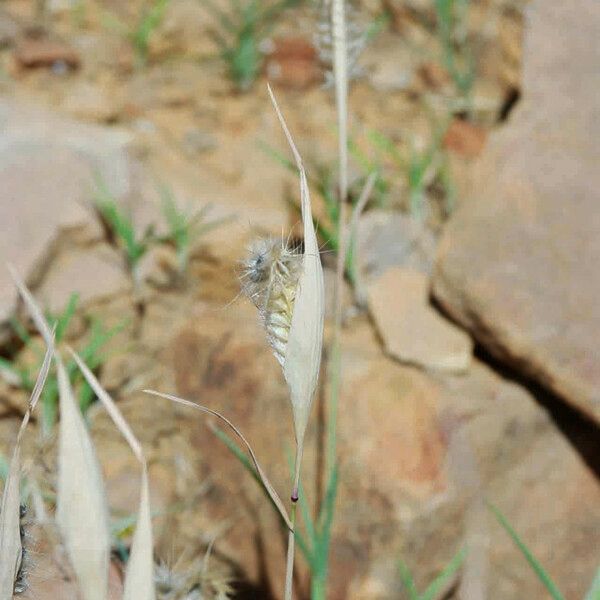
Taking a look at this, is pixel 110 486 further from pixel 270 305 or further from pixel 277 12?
pixel 277 12

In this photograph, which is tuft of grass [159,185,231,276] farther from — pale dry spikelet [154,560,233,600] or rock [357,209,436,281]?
pale dry spikelet [154,560,233,600]

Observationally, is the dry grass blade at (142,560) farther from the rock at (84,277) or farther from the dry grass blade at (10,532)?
the rock at (84,277)

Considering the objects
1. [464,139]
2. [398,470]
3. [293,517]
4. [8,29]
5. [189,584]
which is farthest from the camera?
[8,29]

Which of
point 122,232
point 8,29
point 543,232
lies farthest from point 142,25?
point 543,232

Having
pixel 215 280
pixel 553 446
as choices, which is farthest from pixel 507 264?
pixel 215 280

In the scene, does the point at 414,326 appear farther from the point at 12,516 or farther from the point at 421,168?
the point at 12,516

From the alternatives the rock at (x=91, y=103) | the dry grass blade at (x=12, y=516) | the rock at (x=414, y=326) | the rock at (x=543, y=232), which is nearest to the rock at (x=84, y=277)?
the rock at (x=91, y=103)
